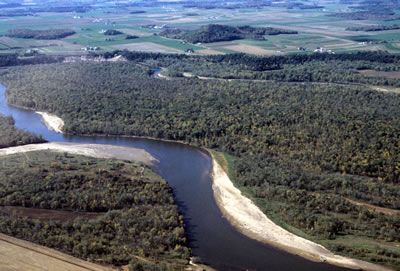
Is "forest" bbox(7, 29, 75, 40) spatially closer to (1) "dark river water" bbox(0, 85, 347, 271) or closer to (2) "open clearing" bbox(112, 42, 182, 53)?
(2) "open clearing" bbox(112, 42, 182, 53)

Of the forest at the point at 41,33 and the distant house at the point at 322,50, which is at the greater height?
the forest at the point at 41,33

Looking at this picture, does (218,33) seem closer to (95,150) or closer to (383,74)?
(383,74)

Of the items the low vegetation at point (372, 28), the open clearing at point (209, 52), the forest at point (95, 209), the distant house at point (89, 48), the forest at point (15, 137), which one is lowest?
the forest at point (95, 209)

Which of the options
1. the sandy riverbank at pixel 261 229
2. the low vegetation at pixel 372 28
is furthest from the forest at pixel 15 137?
the low vegetation at pixel 372 28

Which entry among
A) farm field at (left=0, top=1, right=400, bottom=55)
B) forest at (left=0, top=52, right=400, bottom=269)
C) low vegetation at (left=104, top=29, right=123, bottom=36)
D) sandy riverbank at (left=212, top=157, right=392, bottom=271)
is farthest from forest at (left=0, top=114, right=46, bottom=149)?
low vegetation at (left=104, top=29, right=123, bottom=36)

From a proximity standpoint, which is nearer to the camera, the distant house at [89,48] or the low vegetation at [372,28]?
the distant house at [89,48]

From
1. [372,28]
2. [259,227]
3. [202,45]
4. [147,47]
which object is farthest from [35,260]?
[372,28]

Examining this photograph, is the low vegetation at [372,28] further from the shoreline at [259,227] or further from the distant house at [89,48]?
the shoreline at [259,227]

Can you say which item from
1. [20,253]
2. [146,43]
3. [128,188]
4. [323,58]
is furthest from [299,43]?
[20,253]
